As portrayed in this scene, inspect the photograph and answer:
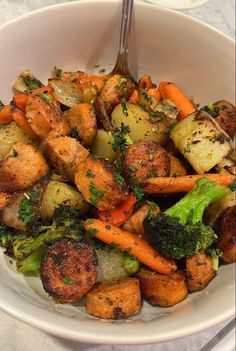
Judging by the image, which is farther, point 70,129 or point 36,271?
point 70,129

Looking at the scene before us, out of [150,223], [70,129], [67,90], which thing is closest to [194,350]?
[150,223]

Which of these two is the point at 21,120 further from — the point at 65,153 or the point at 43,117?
the point at 65,153

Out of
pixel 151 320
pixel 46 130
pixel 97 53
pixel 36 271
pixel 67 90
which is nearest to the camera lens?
pixel 151 320

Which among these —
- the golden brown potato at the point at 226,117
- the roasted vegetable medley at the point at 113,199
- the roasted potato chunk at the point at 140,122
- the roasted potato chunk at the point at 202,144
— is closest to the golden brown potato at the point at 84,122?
the roasted vegetable medley at the point at 113,199

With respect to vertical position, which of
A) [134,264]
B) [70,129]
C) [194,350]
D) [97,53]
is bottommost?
[194,350]

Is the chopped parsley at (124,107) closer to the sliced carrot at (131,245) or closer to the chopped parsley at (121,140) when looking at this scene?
the chopped parsley at (121,140)

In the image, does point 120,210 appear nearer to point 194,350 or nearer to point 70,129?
point 70,129

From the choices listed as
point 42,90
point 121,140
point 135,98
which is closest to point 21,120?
point 42,90
